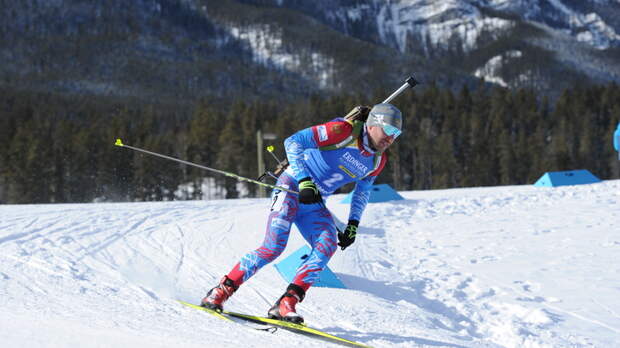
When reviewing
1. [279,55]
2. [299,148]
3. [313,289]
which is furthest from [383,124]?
[279,55]

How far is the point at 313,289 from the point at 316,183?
4.46 ft

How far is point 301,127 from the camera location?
2240 inches

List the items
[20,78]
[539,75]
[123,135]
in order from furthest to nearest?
1. [539,75]
2. [20,78]
3. [123,135]

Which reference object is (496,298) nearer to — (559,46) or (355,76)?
(355,76)

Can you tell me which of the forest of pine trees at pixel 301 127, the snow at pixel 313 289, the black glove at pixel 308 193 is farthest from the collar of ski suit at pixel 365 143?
the forest of pine trees at pixel 301 127

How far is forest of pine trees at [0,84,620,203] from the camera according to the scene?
1860 inches

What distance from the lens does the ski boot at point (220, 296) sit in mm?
3740

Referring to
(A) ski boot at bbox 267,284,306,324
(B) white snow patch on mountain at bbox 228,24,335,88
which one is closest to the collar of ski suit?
(A) ski boot at bbox 267,284,306,324

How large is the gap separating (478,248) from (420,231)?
68.5 inches

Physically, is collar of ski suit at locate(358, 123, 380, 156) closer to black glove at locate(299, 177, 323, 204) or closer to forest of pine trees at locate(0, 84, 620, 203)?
black glove at locate(299, 177, 323, 204)

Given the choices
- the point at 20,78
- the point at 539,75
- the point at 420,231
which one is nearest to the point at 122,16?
the point at 20,78

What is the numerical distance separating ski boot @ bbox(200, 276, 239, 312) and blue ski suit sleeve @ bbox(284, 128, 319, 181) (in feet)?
2.90

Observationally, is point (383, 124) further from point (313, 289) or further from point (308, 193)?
point (313, 289)

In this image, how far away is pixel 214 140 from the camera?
5831cm
